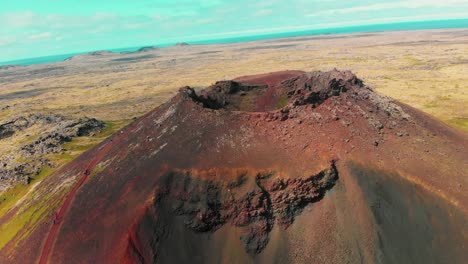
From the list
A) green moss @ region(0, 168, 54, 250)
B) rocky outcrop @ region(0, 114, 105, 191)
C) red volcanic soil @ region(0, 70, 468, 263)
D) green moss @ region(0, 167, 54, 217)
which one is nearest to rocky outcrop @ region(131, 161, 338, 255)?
red volcanic soil @ region(0, 70, 468, 263)

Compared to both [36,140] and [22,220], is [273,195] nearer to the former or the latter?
[22,220]

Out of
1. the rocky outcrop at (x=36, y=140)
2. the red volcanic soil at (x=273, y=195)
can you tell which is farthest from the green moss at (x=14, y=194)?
the red volcanic soil at (x=273, y=195)

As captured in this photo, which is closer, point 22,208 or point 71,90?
point 22,208

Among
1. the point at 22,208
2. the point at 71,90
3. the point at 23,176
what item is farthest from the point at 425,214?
the point at 71,90

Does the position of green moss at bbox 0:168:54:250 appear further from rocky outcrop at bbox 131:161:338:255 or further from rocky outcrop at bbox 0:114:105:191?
rocky outcrop at bbox 0:114:105:191

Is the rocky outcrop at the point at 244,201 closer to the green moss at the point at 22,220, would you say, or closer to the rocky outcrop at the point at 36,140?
the green moss at the point at 22,220

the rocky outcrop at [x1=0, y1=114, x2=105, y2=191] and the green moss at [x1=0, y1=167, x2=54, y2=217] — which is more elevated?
the rocky outcrop at [x1=0, y1=114, x2=105, y2=191]

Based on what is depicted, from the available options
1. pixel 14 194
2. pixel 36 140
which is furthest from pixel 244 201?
pixel 36 140

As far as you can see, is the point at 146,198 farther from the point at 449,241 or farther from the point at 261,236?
the point at 449,241

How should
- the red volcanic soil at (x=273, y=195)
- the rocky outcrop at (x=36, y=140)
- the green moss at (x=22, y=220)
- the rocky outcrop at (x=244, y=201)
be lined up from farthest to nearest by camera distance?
the rocky outcrop at (x=36, y=140) < the green moss at (x=22, y=220) < the rocky outcrop at (x=244, y=201) < the red volcanic soil at (x=273, y=195)
